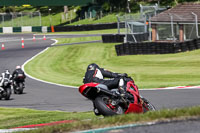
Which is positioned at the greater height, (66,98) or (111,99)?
(111,99)

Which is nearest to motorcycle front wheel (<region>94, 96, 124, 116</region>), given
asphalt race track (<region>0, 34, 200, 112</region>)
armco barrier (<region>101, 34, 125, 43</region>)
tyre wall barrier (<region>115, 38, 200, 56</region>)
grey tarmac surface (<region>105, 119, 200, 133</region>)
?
grey tarmac surface (<region>105, 119, 200, 133</region>)

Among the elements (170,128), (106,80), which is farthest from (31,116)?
(170,128)

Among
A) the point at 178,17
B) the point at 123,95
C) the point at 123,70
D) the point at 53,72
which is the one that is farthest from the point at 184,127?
the point at 178,17

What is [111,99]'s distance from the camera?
31.6 feet

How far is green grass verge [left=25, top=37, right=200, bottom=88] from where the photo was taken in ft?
70.6

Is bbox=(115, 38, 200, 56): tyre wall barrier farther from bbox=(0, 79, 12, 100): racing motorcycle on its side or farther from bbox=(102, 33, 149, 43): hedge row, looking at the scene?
bbox=(0, 79, 12, 100): racing motorcycle on its side

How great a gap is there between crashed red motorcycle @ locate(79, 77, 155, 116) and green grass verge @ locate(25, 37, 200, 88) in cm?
916

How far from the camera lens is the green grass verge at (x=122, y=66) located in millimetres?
21516

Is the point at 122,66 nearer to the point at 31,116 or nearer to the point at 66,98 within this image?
the point at 66,98

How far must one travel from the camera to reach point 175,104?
12.9 m

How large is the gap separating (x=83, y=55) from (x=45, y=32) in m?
30.8

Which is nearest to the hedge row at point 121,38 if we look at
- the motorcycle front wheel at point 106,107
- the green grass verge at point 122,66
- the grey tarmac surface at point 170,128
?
the green grass verge at point 122,66

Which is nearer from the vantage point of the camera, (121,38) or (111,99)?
(111,99)

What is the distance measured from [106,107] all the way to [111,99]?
0.27 m
